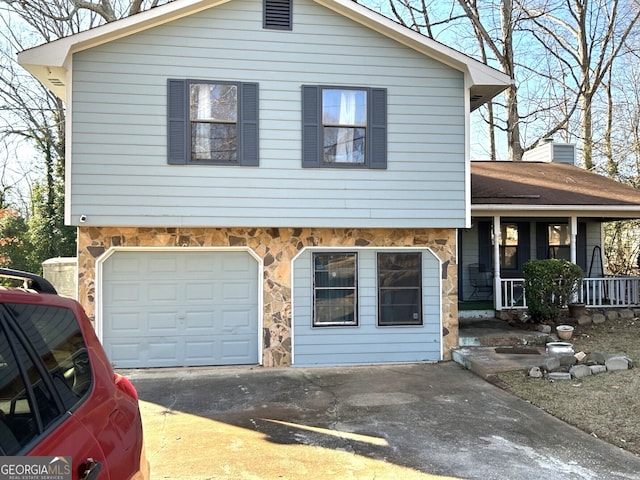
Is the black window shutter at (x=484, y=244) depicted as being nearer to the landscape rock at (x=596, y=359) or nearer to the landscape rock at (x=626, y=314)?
the landscape rock at (x=626, y=314)

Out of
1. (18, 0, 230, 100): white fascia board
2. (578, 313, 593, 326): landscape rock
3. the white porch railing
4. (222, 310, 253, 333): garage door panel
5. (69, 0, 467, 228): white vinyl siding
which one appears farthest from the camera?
the white porch railing

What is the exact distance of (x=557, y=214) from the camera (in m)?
11.5

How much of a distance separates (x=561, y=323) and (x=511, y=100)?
41.6 feet

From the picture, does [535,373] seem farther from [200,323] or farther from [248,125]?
[248,125]

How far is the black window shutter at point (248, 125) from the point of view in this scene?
7.92m

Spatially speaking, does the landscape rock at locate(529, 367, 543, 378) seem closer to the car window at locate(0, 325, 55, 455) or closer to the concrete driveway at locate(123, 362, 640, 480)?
the concrete driveway at locate(123, 362, 640, 480)

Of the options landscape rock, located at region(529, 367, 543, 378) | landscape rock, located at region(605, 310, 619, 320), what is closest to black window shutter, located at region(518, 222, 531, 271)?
landscape rock, located at region(605, 310, 619, 320)

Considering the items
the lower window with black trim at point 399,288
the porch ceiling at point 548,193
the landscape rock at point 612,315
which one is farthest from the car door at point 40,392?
the landscape rock at point 612,315

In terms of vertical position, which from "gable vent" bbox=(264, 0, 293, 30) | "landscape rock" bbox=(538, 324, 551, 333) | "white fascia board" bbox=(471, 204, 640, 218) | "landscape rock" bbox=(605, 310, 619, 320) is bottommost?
"landscape rock" bbox=(538, 324, 551, 333)

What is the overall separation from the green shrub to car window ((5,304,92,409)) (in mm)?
9607

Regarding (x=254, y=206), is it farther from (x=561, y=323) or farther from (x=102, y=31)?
(x=561, y=323)

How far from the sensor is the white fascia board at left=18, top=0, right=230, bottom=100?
7.29 m

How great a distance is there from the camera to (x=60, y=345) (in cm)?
207

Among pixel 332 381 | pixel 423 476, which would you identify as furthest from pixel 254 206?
pixel 423 476
